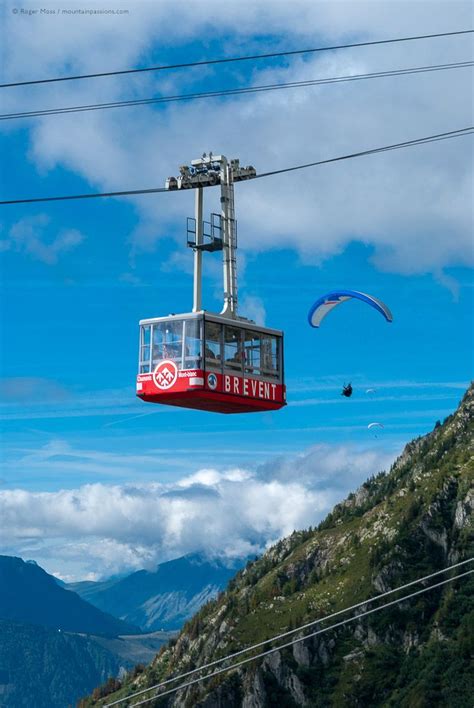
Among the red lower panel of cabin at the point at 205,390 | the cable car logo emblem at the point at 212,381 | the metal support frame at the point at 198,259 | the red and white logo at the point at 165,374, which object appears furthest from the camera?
the metal support frame at the point at 198,259

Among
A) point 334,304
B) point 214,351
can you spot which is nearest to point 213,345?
point 214,351

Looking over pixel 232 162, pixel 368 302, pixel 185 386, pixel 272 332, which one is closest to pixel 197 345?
pixel 185 386

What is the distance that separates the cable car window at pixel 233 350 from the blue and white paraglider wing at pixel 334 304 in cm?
1320

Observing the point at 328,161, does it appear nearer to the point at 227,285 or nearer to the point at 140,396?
the point at 227,285

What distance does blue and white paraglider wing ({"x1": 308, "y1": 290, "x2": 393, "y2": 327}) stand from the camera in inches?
3106

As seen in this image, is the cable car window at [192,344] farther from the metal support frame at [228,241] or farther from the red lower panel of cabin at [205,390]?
the metal support frame at [228,241]

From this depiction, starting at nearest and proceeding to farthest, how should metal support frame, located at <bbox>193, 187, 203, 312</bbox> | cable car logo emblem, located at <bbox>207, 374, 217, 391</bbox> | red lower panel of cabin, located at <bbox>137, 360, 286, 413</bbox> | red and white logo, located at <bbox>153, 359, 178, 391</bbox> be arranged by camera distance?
red lower panel of cabin, located at <bbox>137, 360, 286, 413</bbox>, cable car logo emblem, located at <bbox>207, 374, 217, 391</bbox>, red and white logo, located at <bbox>153, 359, 178, 391</bbox>, metal support frame, located at <bbox>193, 187, 203, 312</bbox>

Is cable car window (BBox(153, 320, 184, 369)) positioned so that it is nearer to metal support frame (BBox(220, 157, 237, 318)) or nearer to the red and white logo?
the red and white logo

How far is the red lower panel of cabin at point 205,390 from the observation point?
6400 centimetres

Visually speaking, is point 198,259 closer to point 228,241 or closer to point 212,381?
point 228,241

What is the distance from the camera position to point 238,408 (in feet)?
225

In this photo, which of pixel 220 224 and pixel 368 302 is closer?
pixel 220 224

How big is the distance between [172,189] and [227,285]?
21.7 feet

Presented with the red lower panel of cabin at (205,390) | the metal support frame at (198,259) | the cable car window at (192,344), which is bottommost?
the red lower panel of cabin at (205,390)
